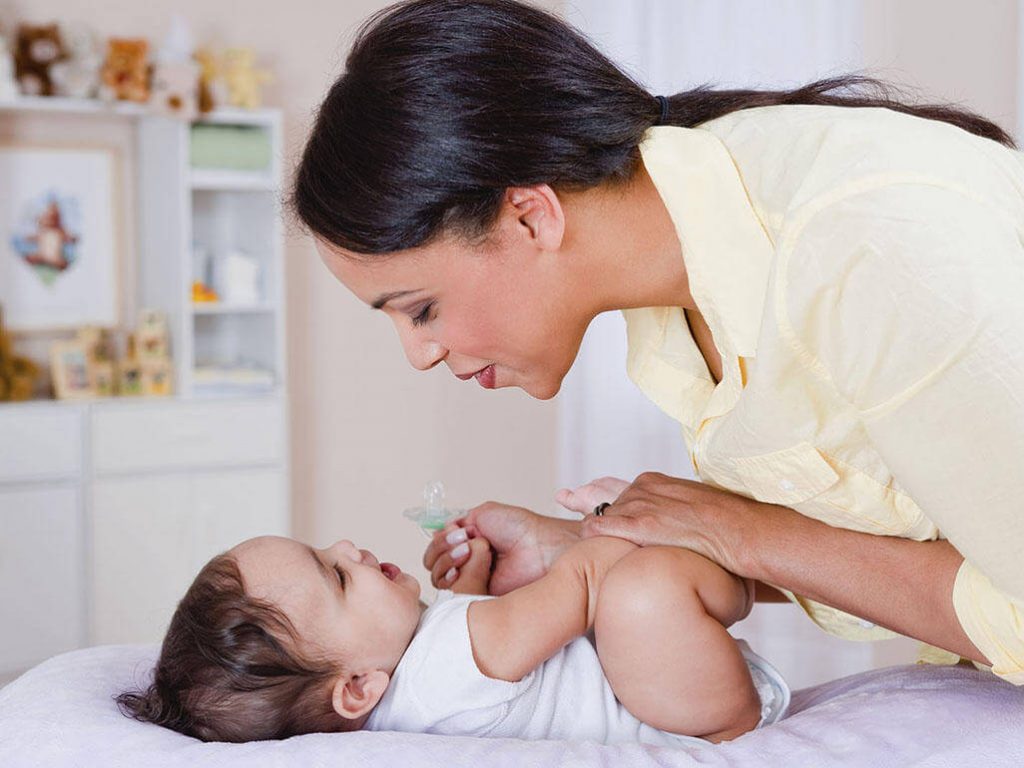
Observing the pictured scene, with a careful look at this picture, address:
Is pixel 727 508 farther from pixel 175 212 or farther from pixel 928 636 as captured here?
pixel 175 212

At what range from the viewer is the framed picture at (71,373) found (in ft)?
11.1

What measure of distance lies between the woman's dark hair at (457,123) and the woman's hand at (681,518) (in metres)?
0.41

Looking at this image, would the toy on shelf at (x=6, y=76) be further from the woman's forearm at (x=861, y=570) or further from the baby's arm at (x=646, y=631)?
the woman's forearm at (x=861, y=570)

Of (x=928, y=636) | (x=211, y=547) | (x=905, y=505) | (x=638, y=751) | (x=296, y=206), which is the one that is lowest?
(x=211, y=547)

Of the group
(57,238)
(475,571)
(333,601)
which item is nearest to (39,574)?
(57,238)

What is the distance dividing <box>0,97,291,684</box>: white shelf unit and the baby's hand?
1.99 meters

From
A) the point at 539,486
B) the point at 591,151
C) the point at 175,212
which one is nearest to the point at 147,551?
the point at 175,212

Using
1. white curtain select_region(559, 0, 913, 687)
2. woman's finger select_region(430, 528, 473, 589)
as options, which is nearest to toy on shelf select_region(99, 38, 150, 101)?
white curtain select_region(559, 0, 913, 687)

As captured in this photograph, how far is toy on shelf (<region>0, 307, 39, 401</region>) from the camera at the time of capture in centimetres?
331

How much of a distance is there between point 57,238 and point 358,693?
2667 millimetres

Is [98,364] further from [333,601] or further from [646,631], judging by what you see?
[646,631]

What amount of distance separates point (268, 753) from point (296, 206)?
585 mm

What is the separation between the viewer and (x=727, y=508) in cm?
138

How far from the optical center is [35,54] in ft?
10.8
